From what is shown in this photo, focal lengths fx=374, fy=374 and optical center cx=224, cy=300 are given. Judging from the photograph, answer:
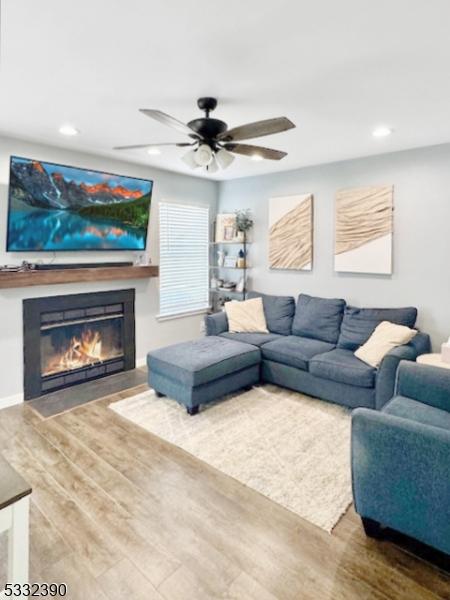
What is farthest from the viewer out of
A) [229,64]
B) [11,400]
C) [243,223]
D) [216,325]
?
[243,223]

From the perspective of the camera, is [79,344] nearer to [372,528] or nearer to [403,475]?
[372,528]

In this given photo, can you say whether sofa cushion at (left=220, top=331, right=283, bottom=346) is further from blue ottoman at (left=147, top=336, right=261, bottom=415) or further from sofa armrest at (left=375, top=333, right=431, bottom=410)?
sofa armrest at (left=375, top=333, right=431, bottom=410)

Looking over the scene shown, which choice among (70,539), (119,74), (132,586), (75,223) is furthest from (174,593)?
(75,223)

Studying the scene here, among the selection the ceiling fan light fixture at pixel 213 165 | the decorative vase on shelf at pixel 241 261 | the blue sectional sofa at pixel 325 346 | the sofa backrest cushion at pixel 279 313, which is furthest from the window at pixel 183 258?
the ceiling fan light fixture at pixel 213 165

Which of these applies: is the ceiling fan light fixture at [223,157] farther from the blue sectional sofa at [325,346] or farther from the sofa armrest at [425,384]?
the blue sectional sofa at [325,346]

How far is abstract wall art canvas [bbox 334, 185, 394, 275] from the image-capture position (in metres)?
4.09

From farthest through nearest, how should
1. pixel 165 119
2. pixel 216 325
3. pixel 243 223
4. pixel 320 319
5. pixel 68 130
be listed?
pixel 243 223, pixel 216 325, pixel 320 319, pixel 68 130, pixel 165 119

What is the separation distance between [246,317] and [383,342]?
5.65ft

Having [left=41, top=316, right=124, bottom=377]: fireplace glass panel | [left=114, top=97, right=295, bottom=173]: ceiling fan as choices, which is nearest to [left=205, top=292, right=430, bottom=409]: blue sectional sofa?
[left=41, top=316, right=124, bottom=377]: fireplace glass panel

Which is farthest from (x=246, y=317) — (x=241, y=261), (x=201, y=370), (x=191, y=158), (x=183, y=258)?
(x=191, y=158)

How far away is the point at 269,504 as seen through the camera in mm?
2285

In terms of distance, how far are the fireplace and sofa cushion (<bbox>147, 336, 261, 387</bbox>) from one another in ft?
3.42

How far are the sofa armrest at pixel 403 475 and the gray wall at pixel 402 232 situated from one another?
2399 millimetres

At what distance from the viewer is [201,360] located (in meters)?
3.49
